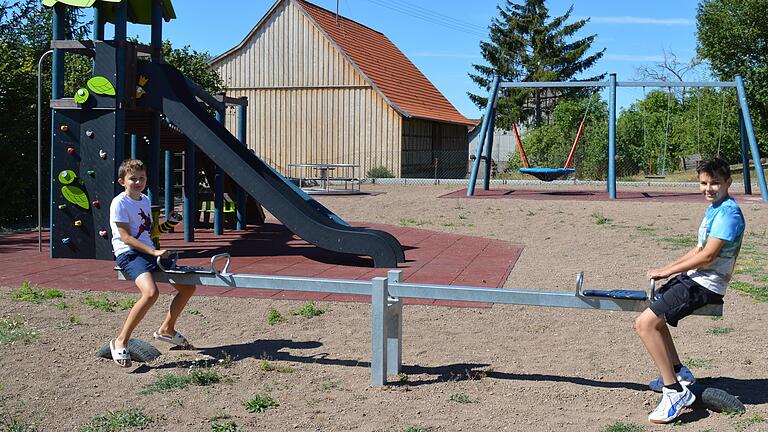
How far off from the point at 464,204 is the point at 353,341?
13.1 metres

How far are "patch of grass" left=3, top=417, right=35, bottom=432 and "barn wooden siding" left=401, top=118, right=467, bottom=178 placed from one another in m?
27.8

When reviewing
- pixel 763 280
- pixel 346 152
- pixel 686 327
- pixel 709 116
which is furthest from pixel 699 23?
pixel 686 327

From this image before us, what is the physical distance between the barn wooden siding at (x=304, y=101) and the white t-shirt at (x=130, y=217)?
2690 cm

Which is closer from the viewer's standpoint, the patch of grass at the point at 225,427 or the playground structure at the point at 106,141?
the patch of grass at the point at 225,427

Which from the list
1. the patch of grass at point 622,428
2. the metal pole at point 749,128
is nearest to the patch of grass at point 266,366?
the patch of grass at point 622,428

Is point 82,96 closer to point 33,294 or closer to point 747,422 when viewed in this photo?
point 33,294

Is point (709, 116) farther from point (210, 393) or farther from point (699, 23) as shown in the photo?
point (210, 393)

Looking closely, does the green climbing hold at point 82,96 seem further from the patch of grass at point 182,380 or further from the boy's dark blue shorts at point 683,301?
the boy's dark blue shorts at point 683,301

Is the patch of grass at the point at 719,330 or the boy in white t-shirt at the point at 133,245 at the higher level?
the boy in white t-shirt at the point at 133,245

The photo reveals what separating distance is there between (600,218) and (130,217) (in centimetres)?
1129

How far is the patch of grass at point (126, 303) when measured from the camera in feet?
23.6

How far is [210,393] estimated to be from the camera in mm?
4824

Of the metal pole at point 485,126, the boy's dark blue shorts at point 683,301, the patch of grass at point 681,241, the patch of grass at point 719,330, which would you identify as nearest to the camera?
the boy's dark blue shorts at point 683,301

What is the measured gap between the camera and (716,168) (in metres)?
4.40
